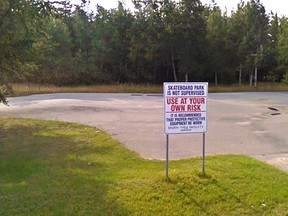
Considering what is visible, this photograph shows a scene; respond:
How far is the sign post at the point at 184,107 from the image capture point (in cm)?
507

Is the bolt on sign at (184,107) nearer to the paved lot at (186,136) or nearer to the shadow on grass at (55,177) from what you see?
the shadow on grass at (55,177)

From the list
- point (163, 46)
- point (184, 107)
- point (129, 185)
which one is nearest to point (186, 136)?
point (184, 107)

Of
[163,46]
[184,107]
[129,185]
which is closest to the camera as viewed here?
[129,185]

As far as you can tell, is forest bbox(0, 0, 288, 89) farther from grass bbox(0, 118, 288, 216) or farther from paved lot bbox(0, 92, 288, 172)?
grass bbox(0, 118, 288, 216)

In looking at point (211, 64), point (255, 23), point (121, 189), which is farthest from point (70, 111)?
point (255, 23)

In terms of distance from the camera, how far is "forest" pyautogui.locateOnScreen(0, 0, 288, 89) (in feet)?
115

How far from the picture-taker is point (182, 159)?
6.86m

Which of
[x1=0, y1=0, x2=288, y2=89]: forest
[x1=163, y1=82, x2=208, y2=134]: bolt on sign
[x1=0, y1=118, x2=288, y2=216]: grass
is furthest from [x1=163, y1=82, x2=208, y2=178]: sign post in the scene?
[x1=0, y1=0, x2=288, y2=89]: forest

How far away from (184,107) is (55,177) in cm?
251

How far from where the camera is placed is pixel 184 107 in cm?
517

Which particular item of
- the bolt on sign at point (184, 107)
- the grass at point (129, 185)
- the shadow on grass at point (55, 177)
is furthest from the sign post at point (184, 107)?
the shadow on grass at point (55, 177)

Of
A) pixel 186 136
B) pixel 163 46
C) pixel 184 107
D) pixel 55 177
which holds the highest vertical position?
pixel 163 46

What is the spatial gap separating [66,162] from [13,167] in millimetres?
1019

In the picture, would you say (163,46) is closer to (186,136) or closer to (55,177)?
(186,136)
